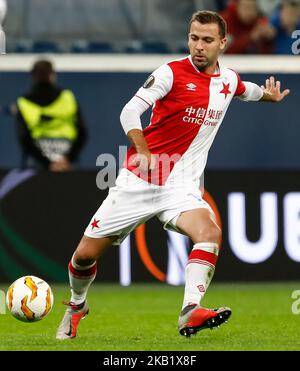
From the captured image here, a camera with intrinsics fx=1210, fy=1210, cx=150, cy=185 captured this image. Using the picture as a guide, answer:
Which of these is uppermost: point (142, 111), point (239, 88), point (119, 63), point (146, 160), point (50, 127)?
point (119, 63)

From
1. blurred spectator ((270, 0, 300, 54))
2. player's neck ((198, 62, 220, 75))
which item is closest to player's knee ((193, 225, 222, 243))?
player's neck ((198, 62, 220, 75))

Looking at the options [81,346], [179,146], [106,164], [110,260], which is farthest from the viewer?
[106,164]

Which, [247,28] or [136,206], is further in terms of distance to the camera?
[247,28]

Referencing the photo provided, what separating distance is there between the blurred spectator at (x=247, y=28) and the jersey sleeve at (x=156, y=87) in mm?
7149

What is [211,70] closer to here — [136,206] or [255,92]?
[255,92]

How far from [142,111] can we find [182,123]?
1.15ft

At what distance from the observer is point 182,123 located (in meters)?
8.37

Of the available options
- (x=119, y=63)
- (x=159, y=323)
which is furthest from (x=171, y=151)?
(x=119, y=63)

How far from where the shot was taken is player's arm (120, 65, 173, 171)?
316 inches

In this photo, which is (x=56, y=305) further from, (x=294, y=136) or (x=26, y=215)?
(x=294, y=136)

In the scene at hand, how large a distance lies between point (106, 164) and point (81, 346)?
6.70 meters

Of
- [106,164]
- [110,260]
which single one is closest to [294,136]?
[106,164]

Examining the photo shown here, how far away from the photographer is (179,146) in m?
8.39

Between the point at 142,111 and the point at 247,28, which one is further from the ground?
the point at 247,28
